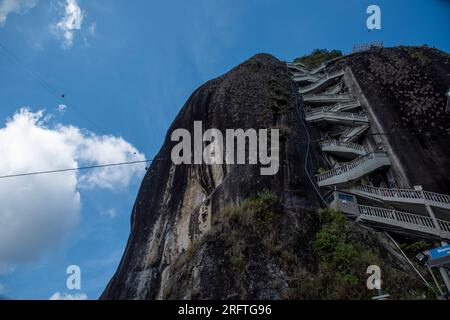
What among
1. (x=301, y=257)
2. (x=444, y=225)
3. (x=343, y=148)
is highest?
(x=343, y=148)

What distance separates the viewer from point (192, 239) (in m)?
15.2

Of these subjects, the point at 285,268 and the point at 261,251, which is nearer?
the point at 285,268

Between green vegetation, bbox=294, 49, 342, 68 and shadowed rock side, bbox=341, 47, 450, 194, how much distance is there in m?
14.3

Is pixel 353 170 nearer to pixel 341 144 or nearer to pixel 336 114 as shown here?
pixel 341 144

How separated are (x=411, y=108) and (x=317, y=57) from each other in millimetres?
25477

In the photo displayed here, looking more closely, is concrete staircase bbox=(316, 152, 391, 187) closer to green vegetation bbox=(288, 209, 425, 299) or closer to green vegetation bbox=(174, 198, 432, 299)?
green vegetation bbox=(174, 198, 432, 299)

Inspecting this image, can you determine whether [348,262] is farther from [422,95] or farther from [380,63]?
[380,63]

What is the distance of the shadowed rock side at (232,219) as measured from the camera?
32.8 feet

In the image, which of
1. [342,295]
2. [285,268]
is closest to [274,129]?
[285,268]

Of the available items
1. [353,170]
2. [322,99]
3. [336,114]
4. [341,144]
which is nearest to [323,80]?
[322,99]

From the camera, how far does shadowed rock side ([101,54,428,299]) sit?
32.8ft

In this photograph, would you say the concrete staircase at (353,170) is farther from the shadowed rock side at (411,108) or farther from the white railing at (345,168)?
the shadowed rock side at (411,108)

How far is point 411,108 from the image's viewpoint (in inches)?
802

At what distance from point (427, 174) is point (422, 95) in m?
7.56
